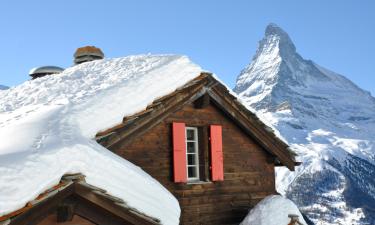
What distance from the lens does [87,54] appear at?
53.3ft

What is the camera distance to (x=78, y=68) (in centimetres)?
1237

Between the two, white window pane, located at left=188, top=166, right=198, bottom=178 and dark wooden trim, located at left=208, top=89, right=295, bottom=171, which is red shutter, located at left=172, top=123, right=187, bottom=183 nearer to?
white window pane, located at left=188, top=166, right=198, bottom=178

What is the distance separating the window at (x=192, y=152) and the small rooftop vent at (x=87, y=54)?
6.71 m

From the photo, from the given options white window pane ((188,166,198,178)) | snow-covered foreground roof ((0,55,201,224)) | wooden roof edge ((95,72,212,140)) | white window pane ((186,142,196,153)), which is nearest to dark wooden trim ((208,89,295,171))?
wooden roof edge ((95,72,212,140))

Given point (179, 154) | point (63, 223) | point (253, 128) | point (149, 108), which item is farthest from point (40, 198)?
point (253, 128)

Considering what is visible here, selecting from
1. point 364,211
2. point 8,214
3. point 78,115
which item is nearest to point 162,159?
point 78,115

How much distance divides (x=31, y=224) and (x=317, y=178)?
587 ft

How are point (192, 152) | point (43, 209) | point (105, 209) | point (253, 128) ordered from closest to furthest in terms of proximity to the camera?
point (43, 209), point (105, 209), point (192, 152), point (253, 128)

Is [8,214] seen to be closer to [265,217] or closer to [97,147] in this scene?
[97,147]

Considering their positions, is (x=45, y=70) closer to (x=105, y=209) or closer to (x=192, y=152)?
(x=192, y=152)

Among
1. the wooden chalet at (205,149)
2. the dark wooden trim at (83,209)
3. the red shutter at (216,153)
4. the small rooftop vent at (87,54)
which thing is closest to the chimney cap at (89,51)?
the small rooftop vent at (87,54)

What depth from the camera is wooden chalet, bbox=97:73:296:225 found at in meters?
9.39

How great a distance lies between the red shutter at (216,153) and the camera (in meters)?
10.6

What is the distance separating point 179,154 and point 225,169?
157 cm
